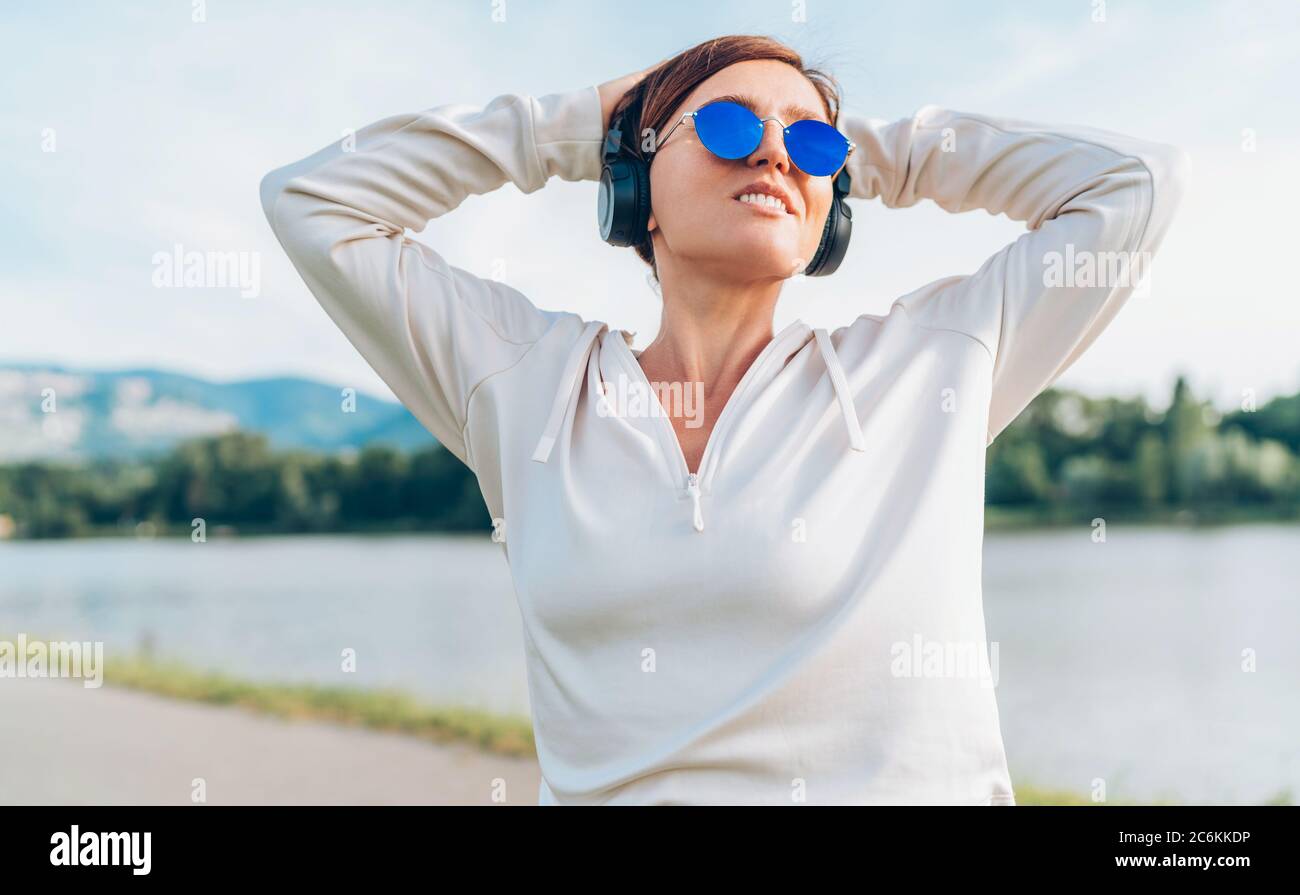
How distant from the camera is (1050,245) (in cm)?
173

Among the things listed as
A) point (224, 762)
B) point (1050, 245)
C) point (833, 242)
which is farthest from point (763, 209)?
point (224, 762)

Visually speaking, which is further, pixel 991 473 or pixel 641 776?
pixel 991 473

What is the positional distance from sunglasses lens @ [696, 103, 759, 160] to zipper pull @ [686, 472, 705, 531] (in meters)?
0.50

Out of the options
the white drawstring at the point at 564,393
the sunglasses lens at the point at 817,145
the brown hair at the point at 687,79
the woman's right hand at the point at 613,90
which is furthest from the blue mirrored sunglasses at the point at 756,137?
the white drawstring at the point at 564,393

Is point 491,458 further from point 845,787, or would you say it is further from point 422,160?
point 845,787

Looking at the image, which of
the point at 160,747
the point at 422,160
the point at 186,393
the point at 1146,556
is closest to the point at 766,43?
the point at 422,160

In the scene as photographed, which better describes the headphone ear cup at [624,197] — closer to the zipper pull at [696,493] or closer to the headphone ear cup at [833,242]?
the headphone ear cup at [833,242]

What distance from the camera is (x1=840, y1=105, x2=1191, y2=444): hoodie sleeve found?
1694mm

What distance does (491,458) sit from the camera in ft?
5.92

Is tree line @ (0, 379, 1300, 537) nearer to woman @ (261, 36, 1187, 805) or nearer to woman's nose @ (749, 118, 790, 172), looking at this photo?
woman @ (261, 36, 1187, 805)

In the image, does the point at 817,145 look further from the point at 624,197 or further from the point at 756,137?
the point at 624,197

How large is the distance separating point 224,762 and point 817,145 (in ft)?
20.0

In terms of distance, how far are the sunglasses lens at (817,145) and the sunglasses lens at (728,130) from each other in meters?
0.06

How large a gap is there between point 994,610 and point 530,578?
1241 centimetres
